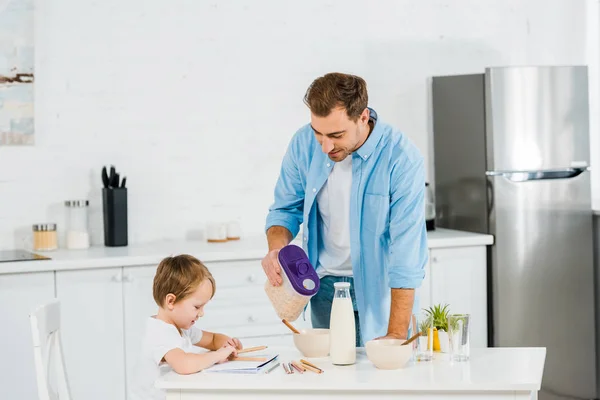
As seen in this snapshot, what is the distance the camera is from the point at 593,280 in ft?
15.1

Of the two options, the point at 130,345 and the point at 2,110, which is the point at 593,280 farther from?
the point at 2,110

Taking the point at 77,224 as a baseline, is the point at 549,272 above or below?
below

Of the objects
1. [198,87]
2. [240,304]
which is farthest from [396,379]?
[198,87]

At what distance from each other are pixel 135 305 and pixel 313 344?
1.53m

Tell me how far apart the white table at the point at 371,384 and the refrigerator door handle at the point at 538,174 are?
2.10m

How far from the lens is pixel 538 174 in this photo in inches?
175

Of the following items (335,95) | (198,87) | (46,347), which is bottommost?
(46,347)

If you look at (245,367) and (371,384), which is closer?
(371,384)

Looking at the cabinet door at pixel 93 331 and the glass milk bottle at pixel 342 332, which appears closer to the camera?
the glass milk bottle at pixel 342 332

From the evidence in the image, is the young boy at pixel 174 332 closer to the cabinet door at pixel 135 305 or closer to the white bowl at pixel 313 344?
the white bowl at pixel 313 344

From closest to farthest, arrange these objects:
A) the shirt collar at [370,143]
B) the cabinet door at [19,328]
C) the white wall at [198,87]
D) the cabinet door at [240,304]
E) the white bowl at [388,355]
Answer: the white bowl at [388,355]
the shirt collar at [370,143]
the cabinet door at [19,328]
the cabinet door at [240,304]
the white wall at [198,87]

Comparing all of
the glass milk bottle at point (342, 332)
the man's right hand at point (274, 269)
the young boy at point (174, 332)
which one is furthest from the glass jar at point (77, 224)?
the glass milk bottle at point (342, 332)

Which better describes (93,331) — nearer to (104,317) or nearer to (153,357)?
(104,317)

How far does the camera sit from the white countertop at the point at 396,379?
2.24 metres
